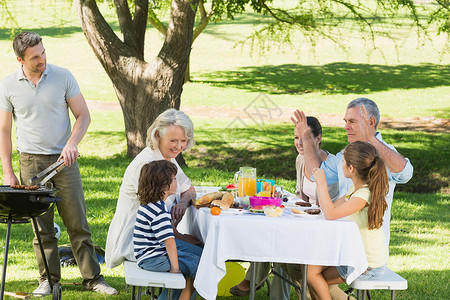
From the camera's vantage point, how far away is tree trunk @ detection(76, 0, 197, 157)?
1016cm

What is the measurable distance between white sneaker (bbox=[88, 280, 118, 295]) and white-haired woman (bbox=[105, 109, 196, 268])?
2.29 feet

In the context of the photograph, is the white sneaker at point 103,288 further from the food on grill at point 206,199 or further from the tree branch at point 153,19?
the tree branch at point 153,19

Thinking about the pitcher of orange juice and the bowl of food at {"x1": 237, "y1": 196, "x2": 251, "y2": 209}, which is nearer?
the bowl of food at {"x1": 237, "y1": 196, "x2": 251, "y2": 209}

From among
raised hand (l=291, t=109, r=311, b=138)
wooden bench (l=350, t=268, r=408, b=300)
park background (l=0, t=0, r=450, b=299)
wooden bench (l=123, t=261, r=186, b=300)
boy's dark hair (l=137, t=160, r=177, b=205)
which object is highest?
raised hand (l=291, t=109, r=311, b=138)

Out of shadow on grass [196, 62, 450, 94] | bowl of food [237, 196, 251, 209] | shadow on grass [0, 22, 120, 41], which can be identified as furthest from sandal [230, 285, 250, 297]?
shadow on grass [0, 22, 120, 41]

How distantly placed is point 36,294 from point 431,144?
10.6 metres

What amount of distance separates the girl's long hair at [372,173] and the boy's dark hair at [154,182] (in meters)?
1.13

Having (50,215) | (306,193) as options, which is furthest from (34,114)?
(306,193)

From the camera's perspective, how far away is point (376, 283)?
12.9ft

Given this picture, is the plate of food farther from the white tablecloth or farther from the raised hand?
the raised hand

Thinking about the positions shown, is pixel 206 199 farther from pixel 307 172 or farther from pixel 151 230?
pixel 307 172

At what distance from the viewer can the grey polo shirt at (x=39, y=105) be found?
15.8 feet

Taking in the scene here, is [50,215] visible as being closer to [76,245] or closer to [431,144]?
[76,245]

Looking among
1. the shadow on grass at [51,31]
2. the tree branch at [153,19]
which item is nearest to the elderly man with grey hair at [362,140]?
the tree branch at [153,19]
